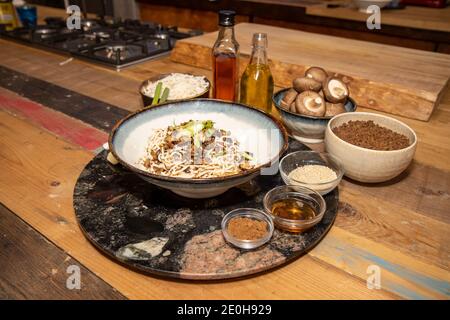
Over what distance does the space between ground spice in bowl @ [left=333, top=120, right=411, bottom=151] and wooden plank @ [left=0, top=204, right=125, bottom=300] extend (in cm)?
62

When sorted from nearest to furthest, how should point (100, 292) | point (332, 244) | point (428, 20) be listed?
point (100, 292) < point (332, 244) < point (428, 20)

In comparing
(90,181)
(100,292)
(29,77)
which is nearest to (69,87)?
(29,77)

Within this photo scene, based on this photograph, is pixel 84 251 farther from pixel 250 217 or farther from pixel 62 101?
pixel 62 101

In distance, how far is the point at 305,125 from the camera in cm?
103

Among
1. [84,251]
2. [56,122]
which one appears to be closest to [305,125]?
[84,251]

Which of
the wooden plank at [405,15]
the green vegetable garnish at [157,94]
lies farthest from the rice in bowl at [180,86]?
the wooden plank at [405,15]

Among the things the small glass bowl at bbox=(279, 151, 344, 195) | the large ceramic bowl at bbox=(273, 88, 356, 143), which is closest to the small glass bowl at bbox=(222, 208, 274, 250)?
the small glass bowl at bbox=(279, 151, 344, 195)

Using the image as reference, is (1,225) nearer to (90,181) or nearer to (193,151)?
(90,181)

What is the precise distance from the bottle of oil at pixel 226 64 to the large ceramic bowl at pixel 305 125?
6.9 inches

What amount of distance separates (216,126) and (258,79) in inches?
12.0

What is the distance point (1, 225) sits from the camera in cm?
75

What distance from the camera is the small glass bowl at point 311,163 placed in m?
0.80

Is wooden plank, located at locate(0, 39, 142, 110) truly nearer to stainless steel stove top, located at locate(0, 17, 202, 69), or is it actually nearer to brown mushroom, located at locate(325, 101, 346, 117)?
stainless steel stove top, located at locate(0, 17, 202, 69)

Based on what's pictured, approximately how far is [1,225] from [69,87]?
813 mm
